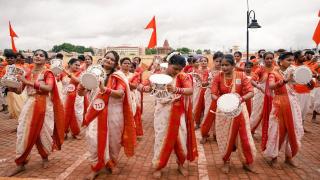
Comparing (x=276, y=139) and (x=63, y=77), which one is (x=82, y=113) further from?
(x=276, y=139)

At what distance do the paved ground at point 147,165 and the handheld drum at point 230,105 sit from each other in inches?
41.2

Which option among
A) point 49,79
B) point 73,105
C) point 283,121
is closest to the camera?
point 49,79

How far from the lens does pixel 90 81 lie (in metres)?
4.55

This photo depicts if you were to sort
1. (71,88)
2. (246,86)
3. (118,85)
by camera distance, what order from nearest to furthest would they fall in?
1. (118,85)
2. (246,86)
3. (71,88)

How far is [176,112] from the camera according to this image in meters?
5.05

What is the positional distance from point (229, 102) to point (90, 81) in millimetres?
1983

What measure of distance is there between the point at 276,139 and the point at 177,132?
173 cm

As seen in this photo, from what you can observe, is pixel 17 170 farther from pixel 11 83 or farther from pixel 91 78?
pixel 91 78

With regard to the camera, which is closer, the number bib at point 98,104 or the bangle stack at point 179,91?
the bangle stack at point 179,91

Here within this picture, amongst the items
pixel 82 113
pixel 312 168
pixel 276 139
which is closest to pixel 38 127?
pixel 82 113

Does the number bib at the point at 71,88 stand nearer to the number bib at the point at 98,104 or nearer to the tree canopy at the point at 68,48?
the number bib at the point at 98,104

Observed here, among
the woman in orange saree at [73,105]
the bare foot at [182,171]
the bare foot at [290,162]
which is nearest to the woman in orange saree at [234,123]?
the bare foot at [182,171]

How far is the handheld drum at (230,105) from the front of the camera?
4.84 metres

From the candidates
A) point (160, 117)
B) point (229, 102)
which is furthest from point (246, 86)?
point (160, 117)
